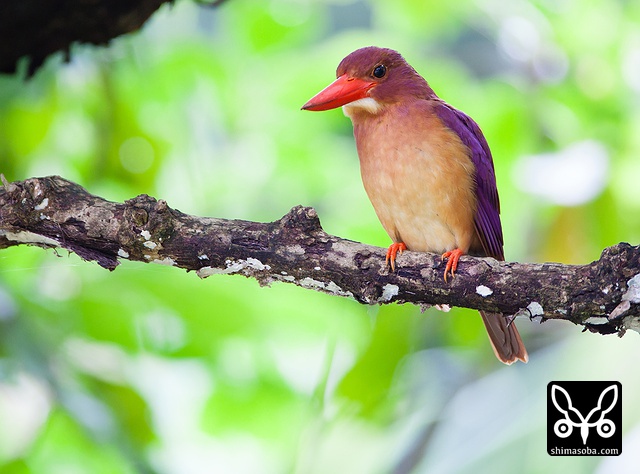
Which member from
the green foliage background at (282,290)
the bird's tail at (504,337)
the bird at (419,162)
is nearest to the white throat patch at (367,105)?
the bird at (419,162)

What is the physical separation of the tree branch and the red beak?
1.12 feet

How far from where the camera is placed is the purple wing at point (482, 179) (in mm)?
1976

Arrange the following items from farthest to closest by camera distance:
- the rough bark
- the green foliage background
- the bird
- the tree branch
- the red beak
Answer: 1. the green foliage background
2. the rough bark
3. the bird
4. the red beak
5. the tree branch

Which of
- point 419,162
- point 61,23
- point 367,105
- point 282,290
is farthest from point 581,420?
point 61,23

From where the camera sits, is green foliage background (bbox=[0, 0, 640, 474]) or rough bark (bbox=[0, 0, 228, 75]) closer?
rough bark (bbox=[0, 0, 228, 75])

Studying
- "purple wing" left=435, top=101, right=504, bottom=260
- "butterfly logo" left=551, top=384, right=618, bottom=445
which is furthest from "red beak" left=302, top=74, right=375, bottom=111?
"butterfly logo" left=551, top=384, right=618, bottom=445

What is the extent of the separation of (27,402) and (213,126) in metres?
1.33

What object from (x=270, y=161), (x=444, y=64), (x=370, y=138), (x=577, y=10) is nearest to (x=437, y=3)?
(x=444, y=64)

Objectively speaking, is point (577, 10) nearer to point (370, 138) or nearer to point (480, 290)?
point (370, 138)

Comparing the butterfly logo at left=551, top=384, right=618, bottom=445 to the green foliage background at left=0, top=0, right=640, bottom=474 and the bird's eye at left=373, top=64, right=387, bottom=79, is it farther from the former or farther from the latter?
the bird's eye at left=373, top=64, right=387, bottom=79

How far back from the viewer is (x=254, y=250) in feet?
5.24

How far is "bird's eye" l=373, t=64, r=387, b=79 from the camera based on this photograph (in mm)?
1961

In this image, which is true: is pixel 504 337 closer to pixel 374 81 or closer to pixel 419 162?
pixel 419 162

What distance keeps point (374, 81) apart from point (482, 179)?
36 centimetres
